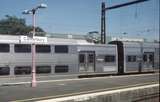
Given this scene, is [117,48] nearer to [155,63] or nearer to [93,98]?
[155,63]

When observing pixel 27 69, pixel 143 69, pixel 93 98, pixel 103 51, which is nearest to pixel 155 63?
pixel 143 69

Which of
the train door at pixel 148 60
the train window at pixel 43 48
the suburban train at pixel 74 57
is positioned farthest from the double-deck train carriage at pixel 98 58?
the train door at pixel 148 60

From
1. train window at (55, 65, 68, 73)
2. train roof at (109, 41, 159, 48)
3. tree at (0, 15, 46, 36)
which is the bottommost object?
train window at (55, 65, 68, 73)

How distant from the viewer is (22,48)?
84.0 feet

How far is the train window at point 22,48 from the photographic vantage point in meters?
25.3

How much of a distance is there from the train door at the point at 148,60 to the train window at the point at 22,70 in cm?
1369

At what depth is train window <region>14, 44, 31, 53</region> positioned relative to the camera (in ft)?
82.9

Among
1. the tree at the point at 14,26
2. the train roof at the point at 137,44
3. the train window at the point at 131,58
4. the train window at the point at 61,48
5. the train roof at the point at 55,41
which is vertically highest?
the tree at the point at 14,26

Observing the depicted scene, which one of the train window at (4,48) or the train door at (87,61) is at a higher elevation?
the train window at (4,48)

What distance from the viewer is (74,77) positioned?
28.5m

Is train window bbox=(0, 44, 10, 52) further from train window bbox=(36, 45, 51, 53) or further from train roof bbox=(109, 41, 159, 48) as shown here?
train roof bbox=(109, 41, 159, 48)

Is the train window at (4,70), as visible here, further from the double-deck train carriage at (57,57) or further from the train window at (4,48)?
the train window at (4,48)

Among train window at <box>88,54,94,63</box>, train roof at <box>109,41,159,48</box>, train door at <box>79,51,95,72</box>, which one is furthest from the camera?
train roof at <box>109,41,159,48</box>

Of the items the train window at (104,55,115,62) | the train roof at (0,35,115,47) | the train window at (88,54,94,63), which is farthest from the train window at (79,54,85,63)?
the train window at (104,55,115,62)
